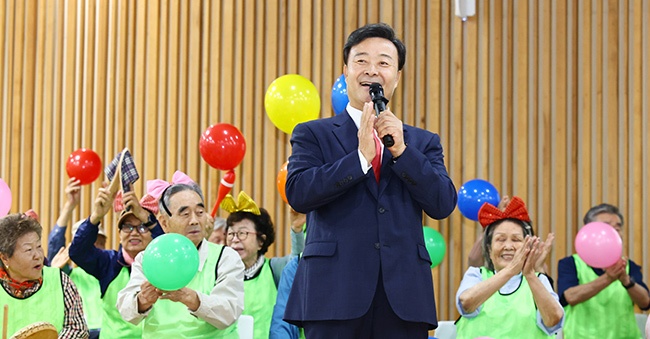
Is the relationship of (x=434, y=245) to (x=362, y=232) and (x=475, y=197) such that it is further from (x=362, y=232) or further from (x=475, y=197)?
(x=362, y=232)

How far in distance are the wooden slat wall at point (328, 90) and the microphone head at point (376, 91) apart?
373 centimetres

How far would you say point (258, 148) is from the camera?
639cm

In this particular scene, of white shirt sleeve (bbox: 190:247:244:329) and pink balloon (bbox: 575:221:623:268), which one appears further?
pink balloon (bbox: 575:221:623:268)

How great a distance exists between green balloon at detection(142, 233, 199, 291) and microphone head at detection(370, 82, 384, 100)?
1197 millimetres

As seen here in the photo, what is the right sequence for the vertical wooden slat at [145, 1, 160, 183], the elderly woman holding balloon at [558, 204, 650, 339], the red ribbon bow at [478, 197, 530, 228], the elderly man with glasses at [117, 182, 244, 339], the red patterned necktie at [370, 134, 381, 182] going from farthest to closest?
1. the vertical wooden slat at [145, 1, 160, 183]
2. the elderly woman holding balloon at [558, 204, 650, 339]
3. the red ribbon bow at [478, 197, 530, 228]
4. the elderly man with glasses at [117, 182, 244, 339]
5. the red patterned necktie at [370, 134, 381, 182]

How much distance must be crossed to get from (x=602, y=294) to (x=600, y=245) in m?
0.58

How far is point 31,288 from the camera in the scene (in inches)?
152

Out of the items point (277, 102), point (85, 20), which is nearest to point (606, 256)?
point (277, 102)

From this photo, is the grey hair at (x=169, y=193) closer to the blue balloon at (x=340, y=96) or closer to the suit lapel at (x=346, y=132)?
the blue balloon at (x=340, y=96)

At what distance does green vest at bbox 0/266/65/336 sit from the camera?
383cm

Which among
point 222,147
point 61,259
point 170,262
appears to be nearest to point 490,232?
point 170,262

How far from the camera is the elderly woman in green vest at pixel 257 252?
4.76 meters

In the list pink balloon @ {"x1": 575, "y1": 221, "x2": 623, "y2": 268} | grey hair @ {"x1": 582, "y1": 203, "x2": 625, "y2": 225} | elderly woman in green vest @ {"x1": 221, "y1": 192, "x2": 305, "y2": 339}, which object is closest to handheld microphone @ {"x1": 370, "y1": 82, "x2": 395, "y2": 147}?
elderly woman in green vest @ {"x1": 221, "y1": 192, "x2": 305, "y2": 339}

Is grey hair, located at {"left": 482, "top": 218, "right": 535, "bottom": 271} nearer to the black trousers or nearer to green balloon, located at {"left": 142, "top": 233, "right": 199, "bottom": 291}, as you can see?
A: green balloon, located at {"left": 142, "top": 233, "right": 199, "bottom": 291}
